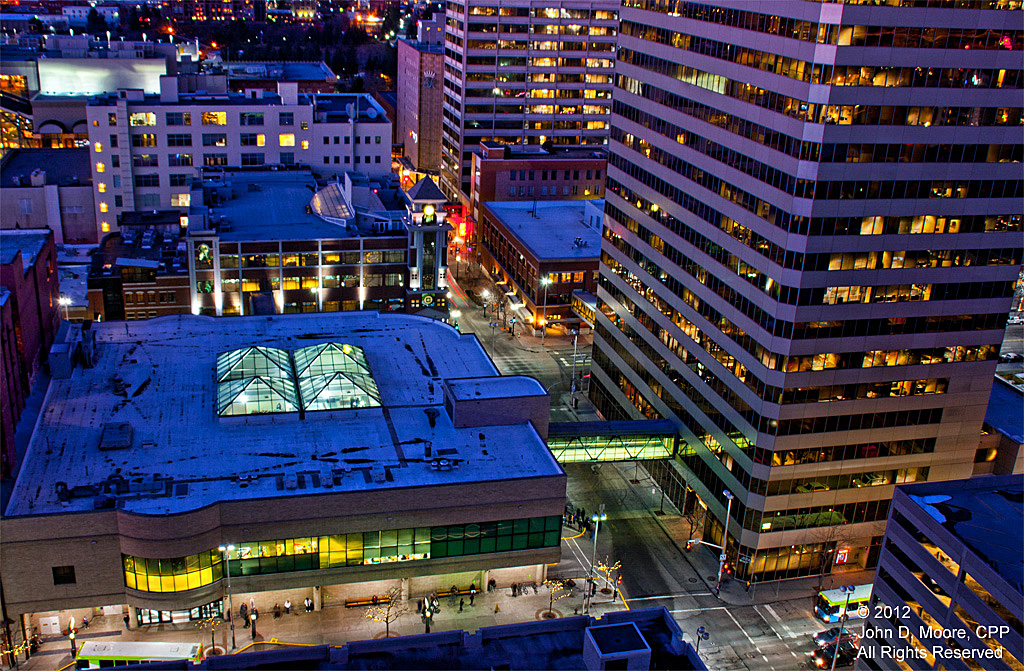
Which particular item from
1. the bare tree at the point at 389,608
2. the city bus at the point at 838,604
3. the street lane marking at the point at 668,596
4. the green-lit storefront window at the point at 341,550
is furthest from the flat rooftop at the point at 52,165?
the city bus at the point at 838,604

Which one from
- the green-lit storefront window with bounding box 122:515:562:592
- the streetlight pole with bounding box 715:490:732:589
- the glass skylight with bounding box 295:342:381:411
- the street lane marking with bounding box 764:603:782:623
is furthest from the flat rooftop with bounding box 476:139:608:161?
the street lane marking with bounding box 764:603:782:623

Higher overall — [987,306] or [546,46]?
[546,46]

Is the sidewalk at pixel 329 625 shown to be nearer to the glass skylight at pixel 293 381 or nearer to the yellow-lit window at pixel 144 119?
the glass skylight at pixel 293 381

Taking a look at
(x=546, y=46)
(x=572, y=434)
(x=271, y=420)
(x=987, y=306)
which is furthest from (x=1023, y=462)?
(x=546, y=46)

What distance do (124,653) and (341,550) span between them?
16.0 m

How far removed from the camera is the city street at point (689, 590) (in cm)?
6831

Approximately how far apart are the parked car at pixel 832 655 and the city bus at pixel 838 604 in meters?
3.71

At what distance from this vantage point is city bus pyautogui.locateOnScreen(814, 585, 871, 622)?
234 feet

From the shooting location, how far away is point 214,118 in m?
149

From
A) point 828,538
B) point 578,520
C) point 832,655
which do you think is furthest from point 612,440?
point 832,655

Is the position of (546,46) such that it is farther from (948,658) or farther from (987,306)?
(948,658)

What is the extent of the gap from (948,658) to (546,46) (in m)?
136

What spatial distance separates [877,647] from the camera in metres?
60.2

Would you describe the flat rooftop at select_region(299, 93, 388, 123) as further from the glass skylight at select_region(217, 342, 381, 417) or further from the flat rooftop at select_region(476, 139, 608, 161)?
the glass skylight at select_region(217, 342, 381, 417)
